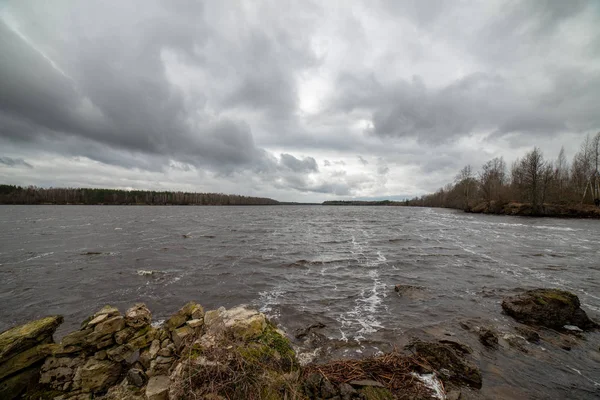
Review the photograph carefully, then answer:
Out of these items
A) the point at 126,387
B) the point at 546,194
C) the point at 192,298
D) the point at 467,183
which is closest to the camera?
the point at 126,387

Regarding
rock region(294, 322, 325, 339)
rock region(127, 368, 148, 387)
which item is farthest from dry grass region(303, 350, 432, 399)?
rock region(127, 368, 148, 387)

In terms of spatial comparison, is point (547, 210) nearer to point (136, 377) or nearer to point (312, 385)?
point (312, 385)

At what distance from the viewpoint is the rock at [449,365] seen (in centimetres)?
581

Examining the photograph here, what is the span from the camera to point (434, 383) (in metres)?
5.48

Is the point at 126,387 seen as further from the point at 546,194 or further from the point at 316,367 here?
the point at 546,194

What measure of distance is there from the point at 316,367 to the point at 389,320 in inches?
213

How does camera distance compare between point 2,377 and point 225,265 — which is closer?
point 2,377

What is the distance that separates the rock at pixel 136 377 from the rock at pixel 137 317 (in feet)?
4.67

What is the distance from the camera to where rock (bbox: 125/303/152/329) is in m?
6.73

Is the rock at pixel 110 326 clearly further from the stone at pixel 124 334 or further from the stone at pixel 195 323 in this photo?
the stone at pixel 195 323

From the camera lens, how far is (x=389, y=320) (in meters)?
9.77

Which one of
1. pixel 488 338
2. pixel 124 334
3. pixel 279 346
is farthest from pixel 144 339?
pixel 488 338

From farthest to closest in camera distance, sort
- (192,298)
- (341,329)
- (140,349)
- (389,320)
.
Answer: (192,298), (389,320), (341,329), (140,349)

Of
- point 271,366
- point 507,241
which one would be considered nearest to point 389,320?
point 271,366
